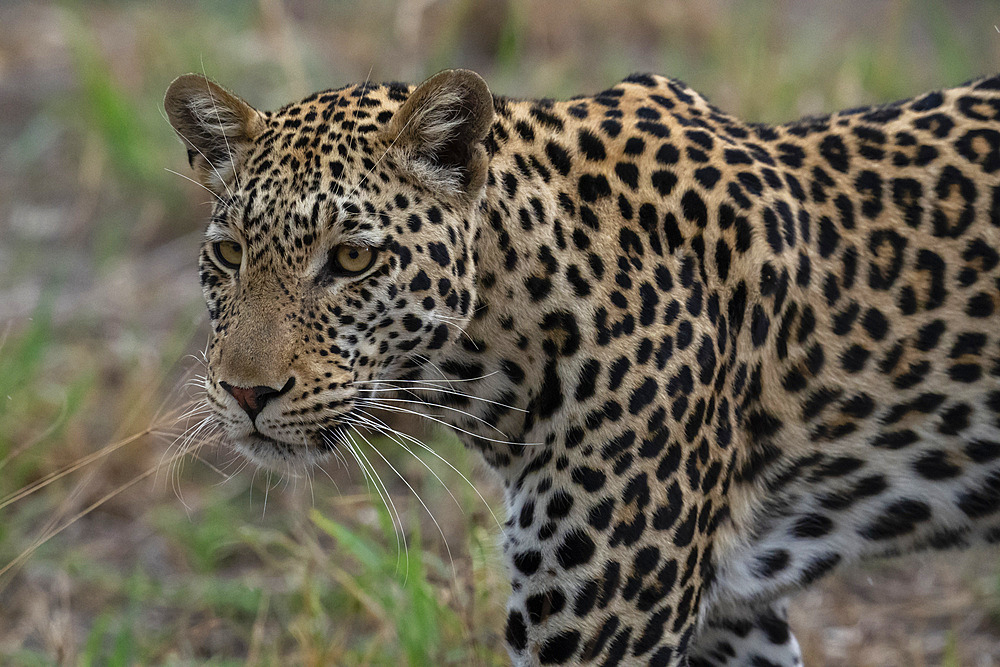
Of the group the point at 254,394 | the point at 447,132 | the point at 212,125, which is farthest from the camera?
the point at 212,125

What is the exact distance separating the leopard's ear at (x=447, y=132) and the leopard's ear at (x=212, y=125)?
48 centimetres

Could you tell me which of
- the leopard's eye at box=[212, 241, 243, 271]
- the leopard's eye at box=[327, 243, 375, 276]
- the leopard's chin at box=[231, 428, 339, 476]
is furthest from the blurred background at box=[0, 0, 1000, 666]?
the leopard's eye at box=[327, 243, 375, 276]

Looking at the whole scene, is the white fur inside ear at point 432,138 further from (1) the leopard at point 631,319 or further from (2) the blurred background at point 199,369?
(2) the blurred background at point 199,369

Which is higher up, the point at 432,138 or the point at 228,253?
the point at 432,138

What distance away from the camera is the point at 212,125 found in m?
3.61

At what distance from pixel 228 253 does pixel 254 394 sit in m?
0.48

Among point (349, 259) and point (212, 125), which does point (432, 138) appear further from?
point (212, 125)

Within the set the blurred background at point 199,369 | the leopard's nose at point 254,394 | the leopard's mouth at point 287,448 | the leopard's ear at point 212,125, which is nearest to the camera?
the leopard's nose at point 254,394

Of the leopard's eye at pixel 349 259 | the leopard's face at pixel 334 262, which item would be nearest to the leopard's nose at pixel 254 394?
the leopard's face at pixel 334 262

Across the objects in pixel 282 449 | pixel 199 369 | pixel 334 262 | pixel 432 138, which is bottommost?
pixel 199 369

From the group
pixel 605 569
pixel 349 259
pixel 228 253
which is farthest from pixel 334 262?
pixel 605 569

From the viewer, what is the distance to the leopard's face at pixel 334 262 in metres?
3.28

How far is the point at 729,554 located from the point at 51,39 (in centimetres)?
1094

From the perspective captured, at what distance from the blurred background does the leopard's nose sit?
21.7 inches
